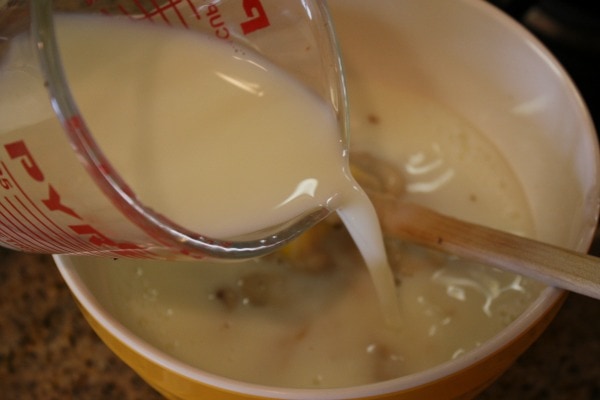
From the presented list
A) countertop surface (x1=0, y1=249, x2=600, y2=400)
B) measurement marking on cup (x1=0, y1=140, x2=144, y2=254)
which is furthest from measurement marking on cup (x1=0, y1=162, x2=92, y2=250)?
countertop surface (x1=0, y1=249, x2=600, y2=400)

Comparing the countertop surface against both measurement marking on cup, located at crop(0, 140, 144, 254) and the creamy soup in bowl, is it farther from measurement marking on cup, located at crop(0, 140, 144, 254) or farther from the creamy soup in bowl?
measurement marking on cup, located at crop(0, 140, 144, 254)

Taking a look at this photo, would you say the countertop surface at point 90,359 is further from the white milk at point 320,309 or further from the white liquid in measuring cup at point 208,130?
the white liquid in measuring cup at point 208,130

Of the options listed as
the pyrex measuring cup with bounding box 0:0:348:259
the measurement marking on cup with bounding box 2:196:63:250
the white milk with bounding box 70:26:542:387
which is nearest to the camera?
the pyrex measuring cup with bounding box 0:0:348:259

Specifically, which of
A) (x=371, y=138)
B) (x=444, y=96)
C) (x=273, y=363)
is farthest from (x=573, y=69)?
(x=273, y=363)

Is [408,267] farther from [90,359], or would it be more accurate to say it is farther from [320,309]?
[90,359]

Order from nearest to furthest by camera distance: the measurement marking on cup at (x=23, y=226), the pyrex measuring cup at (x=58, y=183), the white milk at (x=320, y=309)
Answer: the pyrex measuring cup at (x=58, y=183)
the measurement marking on cup at (x=23, y=226)
the white milk at (x=320, y=309)

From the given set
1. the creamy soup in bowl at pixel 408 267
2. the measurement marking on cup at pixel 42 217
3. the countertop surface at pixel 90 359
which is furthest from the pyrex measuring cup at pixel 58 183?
the countertop surface at pixel 90 359
